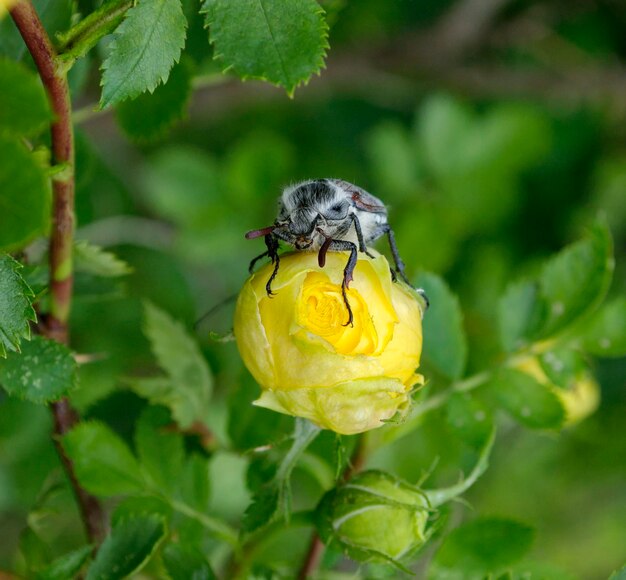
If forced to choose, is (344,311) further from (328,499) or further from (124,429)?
(124,429)

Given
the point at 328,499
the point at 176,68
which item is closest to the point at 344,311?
the point at 328,499

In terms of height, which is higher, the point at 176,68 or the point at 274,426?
the point at 176,68

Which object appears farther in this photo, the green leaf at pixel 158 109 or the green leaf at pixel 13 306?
the green leaf at pixel 158 109

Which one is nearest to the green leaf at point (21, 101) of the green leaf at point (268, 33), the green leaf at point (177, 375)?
the green leaf at point (268, 33)

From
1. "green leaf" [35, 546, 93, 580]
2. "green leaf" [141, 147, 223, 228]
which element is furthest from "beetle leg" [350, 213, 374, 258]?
"green leaf" [141, 147, 223, 228]

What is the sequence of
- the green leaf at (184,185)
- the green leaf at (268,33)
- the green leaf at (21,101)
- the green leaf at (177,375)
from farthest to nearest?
the green leaf at (184,185) → the green leaf at (177,375) → the green leaf at (268,33) → the green leaf at (21,101)

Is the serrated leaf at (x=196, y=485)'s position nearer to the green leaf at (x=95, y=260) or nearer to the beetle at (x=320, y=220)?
the green leaf at (x=95, y=260)
